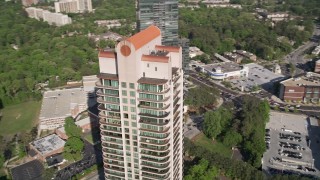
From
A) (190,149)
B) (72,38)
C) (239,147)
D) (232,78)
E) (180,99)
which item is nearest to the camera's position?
(180,99)

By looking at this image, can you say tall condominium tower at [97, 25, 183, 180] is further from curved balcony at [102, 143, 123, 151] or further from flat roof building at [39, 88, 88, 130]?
flat roof building at [39, 88, 88, 130]

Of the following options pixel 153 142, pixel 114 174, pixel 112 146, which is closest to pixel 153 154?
pixel 153 142

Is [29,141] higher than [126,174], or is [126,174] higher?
[126,174]

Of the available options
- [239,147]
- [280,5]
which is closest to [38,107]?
[239,147]

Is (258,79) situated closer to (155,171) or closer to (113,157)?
(155,171)

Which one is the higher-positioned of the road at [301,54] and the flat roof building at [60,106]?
the road at [301,54]

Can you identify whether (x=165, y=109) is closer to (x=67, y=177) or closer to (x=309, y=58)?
(x=67, y=177)

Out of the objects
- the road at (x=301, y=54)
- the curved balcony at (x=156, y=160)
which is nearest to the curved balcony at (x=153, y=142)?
the curved balcony at (x=156, y=160)

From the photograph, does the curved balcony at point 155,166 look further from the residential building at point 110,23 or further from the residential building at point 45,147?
the residential building at point 110,23
